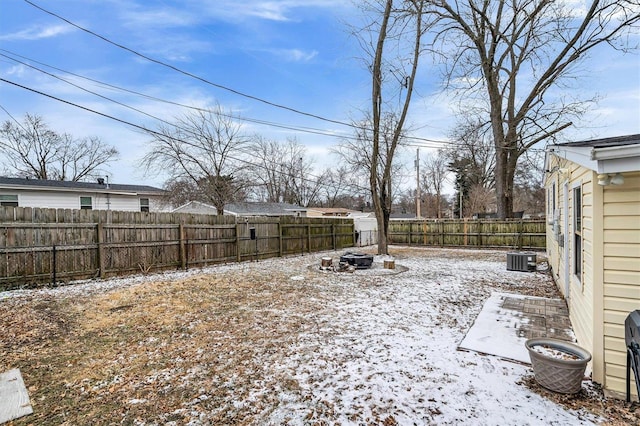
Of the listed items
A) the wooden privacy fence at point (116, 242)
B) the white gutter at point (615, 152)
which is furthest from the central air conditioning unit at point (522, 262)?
the wooden privacy fence at point (116, 242)

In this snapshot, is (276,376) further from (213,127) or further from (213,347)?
(213,127)

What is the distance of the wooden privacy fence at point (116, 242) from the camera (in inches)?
262

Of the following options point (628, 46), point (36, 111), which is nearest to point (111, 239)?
point (628, 46)

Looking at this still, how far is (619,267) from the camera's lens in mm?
2602

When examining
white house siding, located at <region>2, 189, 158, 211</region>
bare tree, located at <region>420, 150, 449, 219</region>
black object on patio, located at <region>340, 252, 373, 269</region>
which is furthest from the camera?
bare tree, located at <region>420, 150, 449, 219</region>

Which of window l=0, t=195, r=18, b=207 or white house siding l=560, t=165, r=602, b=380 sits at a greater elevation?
window l=0, t=195, r=18, b=207

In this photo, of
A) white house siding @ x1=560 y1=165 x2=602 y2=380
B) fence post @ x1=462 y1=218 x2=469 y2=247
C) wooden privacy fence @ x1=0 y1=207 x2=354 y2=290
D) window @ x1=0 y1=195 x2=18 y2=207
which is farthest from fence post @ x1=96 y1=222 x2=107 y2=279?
fence post @ x1=462 y1=218 x2=469 y2=247

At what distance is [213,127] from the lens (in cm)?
1641

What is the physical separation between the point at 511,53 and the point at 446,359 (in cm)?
1675

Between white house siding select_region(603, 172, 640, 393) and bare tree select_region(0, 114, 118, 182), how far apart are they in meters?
30.7

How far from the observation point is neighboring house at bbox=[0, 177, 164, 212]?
13758 mm

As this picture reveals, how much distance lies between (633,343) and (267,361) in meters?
3.18

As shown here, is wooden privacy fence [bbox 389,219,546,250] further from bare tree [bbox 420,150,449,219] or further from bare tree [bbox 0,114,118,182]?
bare tree [bbox 0,114,118,182]

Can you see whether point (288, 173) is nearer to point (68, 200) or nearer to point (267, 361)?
point (68, 200)
